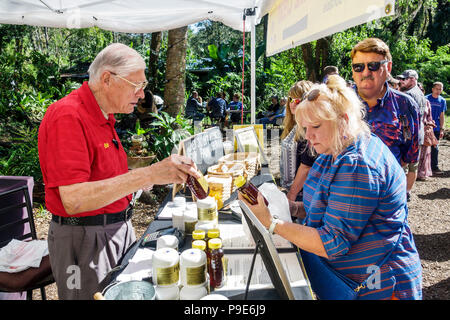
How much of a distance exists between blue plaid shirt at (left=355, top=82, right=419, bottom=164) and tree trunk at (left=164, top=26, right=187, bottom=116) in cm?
387

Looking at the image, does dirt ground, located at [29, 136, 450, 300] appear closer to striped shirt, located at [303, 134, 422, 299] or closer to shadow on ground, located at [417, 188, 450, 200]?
shadow on ground, located at [417, 188, 450, 200]

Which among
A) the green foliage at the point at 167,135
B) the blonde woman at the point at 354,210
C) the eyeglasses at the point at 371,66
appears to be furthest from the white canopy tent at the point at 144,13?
the blonde woman at the point at 354,210

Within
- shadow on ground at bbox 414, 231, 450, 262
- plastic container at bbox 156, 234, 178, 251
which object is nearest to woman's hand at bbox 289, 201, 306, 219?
plastic container at bbox 156, 234, 178, 251

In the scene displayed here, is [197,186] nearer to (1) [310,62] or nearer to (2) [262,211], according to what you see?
(2) [262,211]

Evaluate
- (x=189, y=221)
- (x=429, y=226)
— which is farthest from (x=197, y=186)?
(x=429, y=226)

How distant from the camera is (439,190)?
620cm

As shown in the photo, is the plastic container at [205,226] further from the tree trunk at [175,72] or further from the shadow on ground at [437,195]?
the shadow on ground at [437,195]

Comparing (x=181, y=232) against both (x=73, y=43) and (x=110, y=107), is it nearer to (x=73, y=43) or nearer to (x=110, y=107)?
(x=110, y=107)

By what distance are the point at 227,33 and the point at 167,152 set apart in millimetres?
36349

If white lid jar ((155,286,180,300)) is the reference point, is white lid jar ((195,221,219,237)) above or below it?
above

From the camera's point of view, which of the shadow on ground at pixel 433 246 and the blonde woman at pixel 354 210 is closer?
the blonde woman at pixel 354 210

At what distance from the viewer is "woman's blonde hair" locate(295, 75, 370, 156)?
4.68 feet

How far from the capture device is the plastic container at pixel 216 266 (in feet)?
4.63

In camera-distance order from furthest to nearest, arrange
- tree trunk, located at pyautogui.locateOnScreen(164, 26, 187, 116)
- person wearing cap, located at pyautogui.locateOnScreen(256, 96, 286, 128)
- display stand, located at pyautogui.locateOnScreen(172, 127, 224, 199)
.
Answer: person wearing cap, located at pyautogui.locateOnScreen(256, 96, 286, 128) → tree trunk, located at pyautogui.locateOnScreen(164, 26, 187, 116) → display stand, located at pyautogui.locateOnScreen(172, 127, 224, 199)
